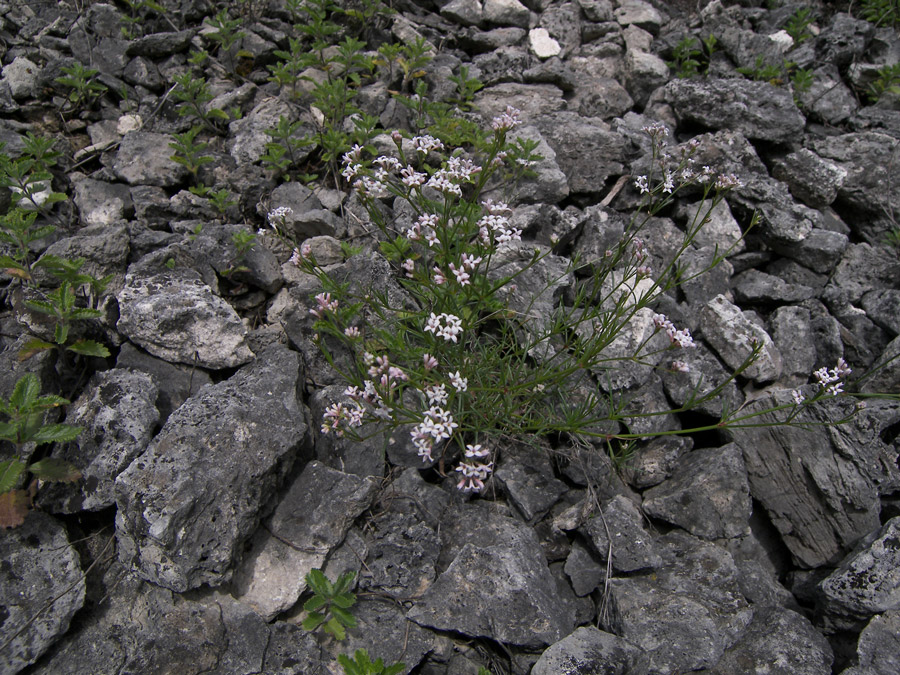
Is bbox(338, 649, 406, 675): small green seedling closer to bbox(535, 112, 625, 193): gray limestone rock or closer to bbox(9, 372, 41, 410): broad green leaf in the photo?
bbox(9, 372, 41, 410): broad green leaf

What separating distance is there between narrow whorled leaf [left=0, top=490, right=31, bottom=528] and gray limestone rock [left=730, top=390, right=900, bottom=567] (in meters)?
4.62

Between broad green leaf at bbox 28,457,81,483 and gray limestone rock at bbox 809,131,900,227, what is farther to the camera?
gray limestone rock at bbox 809,131,900,227

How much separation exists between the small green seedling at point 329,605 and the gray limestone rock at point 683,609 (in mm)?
1590

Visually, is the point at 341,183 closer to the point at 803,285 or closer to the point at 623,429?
the point at 623,429

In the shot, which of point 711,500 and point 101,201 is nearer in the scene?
point 711,500

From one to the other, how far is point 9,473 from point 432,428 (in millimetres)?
2318

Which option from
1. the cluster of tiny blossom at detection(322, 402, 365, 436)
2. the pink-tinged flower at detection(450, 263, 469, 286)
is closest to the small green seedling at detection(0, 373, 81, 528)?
the cluster of tiny blossom at detection(322, 402, 365, 436)

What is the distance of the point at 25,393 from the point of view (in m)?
3.34

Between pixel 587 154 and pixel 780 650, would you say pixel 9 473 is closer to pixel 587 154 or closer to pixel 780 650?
pixel 780 650

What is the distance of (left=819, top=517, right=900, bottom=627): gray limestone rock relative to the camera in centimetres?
342

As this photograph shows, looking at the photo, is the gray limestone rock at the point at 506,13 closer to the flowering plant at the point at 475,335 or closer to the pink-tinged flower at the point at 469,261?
the flowering plant at the point at 475,335

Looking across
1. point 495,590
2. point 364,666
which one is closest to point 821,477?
point 495,590

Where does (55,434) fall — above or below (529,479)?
above

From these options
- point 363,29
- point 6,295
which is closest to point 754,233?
point 363,29
